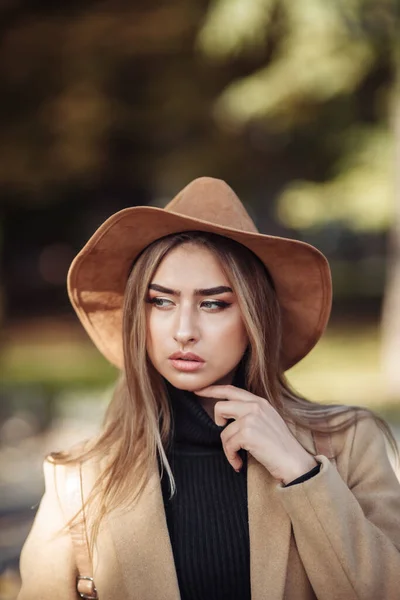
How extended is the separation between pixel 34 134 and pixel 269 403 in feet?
41.4

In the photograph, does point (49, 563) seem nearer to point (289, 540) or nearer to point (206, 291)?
point (289, 540)

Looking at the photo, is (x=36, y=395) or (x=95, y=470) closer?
(x=95, y=470)

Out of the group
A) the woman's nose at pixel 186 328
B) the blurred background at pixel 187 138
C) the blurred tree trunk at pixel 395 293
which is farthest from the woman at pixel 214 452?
the blurred tree trunk at pixel 395 293

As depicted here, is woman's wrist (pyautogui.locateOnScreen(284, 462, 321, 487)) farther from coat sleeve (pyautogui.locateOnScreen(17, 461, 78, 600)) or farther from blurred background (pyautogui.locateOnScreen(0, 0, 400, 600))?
blurred background (pyautogui.locateOnScreen(0, 0, 400, 600))

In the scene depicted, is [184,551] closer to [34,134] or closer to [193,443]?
[193,443]

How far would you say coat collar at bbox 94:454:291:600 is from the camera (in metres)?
2.11

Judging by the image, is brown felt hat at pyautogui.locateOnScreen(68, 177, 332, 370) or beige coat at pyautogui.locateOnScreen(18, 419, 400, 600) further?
brown felt hat at pyautogui.locateOnScreen(68, 177, 332, 370)

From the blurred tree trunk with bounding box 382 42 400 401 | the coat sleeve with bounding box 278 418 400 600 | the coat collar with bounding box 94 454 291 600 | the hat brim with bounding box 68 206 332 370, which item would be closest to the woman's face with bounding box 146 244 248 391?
the hat brim with bounding box 68 206 332 370

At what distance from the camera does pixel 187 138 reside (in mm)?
14266

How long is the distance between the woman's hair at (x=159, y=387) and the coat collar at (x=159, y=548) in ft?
0.19

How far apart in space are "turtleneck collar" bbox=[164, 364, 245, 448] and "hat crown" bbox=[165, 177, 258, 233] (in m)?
0.45

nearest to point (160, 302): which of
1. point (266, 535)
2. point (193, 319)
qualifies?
point (193, 319)

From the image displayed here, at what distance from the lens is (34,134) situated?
45.9 ft

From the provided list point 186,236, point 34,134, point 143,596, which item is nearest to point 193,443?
point 143,596
